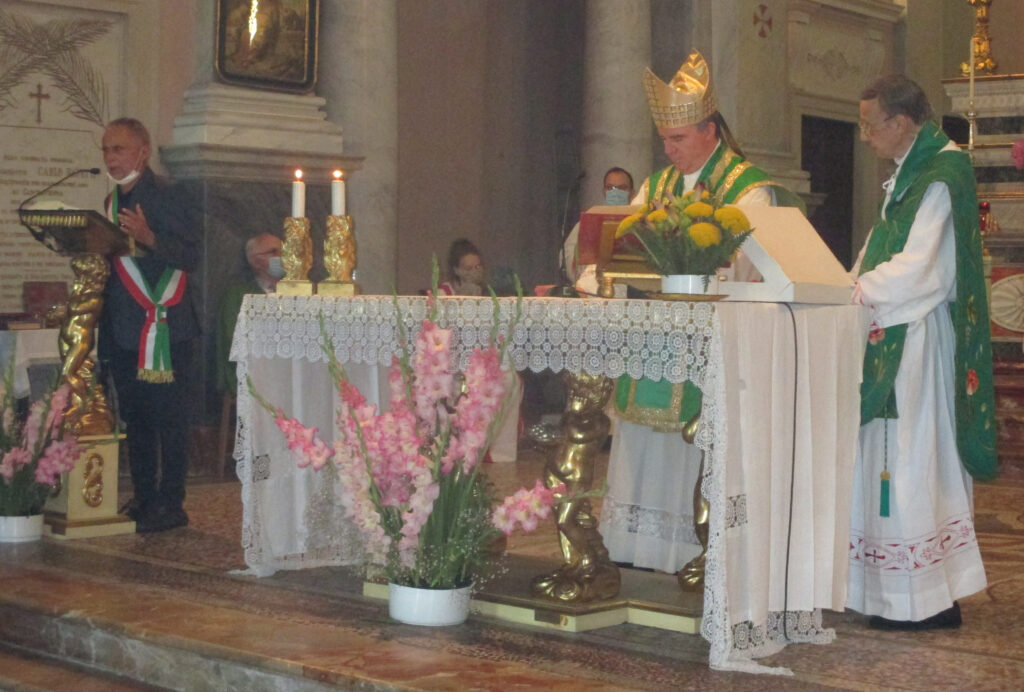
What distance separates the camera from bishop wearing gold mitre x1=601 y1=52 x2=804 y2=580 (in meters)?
4.74

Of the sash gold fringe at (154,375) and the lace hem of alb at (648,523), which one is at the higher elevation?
the sash gold fringe at (154,375)

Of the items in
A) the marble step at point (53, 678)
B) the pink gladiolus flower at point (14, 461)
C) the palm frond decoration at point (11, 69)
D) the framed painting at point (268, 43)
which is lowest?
the marble step at point (53, 678)

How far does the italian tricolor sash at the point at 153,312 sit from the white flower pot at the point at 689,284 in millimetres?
2758

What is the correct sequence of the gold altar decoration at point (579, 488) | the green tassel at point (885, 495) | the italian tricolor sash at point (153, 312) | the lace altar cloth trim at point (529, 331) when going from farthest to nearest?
1. the italian tricolor sash at point (153, 312)
2. the green tassel at point (885, 495)
3. the gold altar decoration at point (579, 488)
4. the lace altar cloth trim at point (529, 331)

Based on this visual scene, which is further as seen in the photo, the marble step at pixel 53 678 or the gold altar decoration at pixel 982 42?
the gold altar decoration at pixel 982 42

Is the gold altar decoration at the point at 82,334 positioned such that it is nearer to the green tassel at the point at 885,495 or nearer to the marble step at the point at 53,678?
the marble step at the point at 53,678

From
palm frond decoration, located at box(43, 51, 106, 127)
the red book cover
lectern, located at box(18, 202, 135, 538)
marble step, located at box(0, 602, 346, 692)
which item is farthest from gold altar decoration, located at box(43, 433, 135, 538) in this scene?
the red book cover

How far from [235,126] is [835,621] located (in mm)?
4595

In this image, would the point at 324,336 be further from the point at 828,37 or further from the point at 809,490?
the point at 828,37

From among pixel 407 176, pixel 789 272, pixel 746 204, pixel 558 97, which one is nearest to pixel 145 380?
pixel 746 204

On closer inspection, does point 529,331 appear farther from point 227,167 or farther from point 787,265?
point 227,167

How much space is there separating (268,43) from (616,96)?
118 inches

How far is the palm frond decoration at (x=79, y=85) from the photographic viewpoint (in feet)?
25.8

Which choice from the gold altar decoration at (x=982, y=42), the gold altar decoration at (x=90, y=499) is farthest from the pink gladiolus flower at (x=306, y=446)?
the gold altar decoration at (x=982, y=42)
